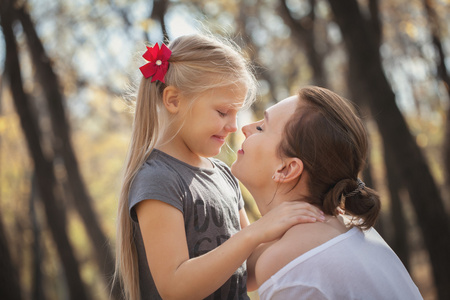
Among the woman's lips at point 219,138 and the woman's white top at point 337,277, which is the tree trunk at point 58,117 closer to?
the woman's lips at point 219,138

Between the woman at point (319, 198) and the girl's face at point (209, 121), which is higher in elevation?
the girl's face at point (209, 121)

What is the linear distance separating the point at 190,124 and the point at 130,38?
257 inches

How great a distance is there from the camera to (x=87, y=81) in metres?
10.1

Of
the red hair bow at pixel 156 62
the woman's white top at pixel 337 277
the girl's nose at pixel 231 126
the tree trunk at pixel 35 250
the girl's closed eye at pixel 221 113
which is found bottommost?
the tree trunk at pixel 35 250

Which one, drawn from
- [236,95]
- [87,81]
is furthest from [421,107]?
[236,95]

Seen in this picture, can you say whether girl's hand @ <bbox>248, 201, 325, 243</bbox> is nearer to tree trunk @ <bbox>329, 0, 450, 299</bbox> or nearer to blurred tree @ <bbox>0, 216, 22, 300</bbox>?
tree trunk @ <bbox>329, 0, 450, 299</bbox>

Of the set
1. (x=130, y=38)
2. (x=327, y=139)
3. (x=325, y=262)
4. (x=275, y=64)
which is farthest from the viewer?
(x=275, y=64)

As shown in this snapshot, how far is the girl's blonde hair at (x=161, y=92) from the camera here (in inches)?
93.4

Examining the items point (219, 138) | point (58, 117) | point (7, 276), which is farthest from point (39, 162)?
point (219, 138)

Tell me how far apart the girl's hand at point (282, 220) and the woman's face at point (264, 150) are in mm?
258

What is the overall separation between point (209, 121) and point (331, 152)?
0.67 meters

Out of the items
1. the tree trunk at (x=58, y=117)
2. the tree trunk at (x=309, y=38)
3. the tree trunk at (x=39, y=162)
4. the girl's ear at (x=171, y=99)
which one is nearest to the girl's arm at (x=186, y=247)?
the girl's ear at (x=171, y=99)

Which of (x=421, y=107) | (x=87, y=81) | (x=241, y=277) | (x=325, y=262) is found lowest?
(x=421, y=107)

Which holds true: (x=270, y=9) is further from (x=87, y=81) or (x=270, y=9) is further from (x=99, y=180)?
(x=99, y=180)
